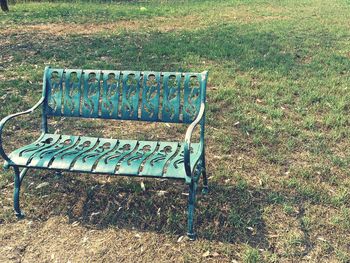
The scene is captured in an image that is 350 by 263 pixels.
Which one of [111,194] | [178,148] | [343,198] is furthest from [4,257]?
[343,198]

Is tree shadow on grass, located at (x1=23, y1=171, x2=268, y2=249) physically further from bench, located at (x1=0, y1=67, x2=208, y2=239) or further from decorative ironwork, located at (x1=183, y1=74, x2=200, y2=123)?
decorative ironwork, located at (x1=183, y1=74, x2=200, y2=123)

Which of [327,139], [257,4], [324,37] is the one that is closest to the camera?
[327,139]

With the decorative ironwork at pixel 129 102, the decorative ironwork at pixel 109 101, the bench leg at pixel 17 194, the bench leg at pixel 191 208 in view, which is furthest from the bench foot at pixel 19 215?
the bench leg at pixel 191 208

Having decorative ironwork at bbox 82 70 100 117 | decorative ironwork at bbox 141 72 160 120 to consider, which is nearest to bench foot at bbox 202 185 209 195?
decorative ironwork at bbox 141 72 160 120

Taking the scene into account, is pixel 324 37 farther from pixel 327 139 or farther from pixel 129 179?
pixel 129 179

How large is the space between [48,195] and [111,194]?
59 centimetres

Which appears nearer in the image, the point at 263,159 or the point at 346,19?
the point at 263,159

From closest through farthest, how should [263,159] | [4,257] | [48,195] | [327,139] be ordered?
[4,257] < [48,195] < [263,159] < [327,139]

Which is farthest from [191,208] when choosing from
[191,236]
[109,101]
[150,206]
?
[109,101]

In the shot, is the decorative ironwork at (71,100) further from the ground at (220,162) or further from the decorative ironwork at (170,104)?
the decorative ironwork at (170,104)

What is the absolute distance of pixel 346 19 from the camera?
1102cm

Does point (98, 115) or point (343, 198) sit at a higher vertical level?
point (98, 115)

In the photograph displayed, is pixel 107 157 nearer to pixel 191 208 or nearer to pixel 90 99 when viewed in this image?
pixel 90 99

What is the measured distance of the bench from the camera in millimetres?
3287
